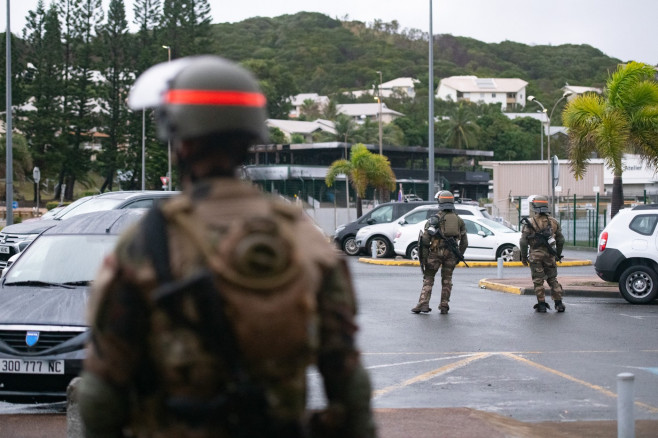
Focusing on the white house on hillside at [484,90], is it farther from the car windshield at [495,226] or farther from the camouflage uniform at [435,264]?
the camouflage uniform at [435,264]

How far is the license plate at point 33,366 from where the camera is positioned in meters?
7.73

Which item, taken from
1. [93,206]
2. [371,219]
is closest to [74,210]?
[93,206]

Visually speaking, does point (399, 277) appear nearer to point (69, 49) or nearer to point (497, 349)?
point (497, 349)

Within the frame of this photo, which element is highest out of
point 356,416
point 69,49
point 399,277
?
point 69,49

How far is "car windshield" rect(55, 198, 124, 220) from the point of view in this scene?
1691 cm

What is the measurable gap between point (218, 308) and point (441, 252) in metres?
12.8

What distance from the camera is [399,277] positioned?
2189cm

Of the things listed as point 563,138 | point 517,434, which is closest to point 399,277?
point 517,434

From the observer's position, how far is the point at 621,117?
71.9 feet

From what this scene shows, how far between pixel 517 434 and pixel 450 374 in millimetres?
2689

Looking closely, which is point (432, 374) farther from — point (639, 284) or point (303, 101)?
point (303, 101)

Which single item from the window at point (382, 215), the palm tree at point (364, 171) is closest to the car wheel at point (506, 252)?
the window at point (382, 215)

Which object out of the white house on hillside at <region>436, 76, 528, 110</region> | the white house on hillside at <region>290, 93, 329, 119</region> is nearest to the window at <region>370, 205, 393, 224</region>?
the white house on hillside at <region>290, 93, 329, 119</region>

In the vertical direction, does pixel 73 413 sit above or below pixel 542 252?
below
